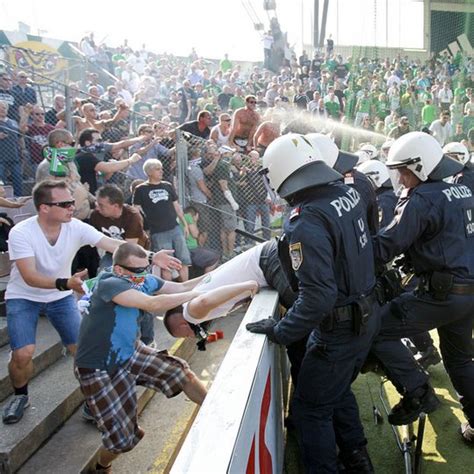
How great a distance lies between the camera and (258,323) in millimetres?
2758

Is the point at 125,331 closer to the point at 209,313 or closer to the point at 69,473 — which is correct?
the point at 209,313

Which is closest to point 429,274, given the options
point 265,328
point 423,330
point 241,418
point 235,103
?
point 423,330

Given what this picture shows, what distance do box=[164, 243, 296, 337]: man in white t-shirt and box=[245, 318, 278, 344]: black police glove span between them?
0.58 meters

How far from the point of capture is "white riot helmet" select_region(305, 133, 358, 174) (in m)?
4.53

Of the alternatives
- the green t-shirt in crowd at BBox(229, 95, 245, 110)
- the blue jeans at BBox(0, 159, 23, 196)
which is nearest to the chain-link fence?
the blue jeans at BBox(0, 159, 23, 196)

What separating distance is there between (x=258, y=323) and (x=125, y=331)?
52.5 inches

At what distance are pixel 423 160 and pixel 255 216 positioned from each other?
15.9 ft

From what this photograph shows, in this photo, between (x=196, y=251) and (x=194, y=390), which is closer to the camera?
(x=194, y=390)

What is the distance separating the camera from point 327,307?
2.76 metres

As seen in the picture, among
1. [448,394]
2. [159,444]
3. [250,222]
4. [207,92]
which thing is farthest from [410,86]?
[159,444]

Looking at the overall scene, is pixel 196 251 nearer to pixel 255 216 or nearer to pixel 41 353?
pixel 255 216

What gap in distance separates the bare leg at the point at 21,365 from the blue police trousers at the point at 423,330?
247 centimetres

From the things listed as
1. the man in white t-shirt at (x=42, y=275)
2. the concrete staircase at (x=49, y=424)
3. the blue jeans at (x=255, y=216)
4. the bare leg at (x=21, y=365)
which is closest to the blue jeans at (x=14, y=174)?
the concrete staircase at (x=49, y=424)

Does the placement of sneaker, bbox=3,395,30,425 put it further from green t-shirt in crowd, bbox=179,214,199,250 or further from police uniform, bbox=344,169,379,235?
green t-shirt in crowd, bbox=179,214,199,250
